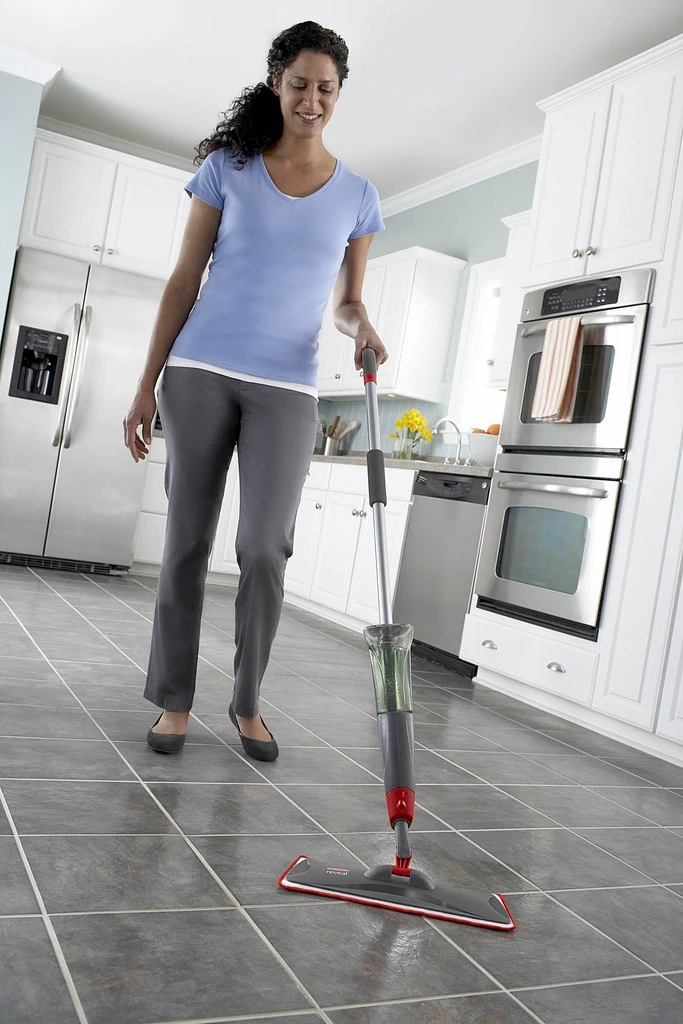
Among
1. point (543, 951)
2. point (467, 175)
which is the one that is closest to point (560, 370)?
point (467, 175)

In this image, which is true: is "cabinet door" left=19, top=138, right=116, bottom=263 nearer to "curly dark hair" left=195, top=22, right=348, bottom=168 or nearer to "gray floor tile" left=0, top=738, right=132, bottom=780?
"curly dark hair" left=195, top=22, right=348, bottom=168

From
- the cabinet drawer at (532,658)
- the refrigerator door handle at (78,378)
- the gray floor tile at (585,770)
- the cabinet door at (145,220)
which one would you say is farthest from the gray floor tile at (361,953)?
the cabinet door at (145,220)

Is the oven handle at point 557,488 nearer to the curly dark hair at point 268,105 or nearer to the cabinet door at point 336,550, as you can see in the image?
the cabinet door at point 336,550

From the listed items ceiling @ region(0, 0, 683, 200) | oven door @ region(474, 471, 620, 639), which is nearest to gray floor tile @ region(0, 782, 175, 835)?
oven door @ region(474, 471, 620, 639)

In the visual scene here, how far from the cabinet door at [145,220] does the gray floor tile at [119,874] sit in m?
4.37

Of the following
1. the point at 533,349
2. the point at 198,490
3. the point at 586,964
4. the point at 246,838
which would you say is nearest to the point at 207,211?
the point at 198,490

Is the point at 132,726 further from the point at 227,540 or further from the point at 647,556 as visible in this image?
the point at 227,540

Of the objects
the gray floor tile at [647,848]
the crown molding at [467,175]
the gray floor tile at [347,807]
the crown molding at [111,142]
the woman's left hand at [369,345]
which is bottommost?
the gray floor tile at [647,848]

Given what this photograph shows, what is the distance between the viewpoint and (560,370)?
3352 mm

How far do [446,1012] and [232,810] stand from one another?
650mm

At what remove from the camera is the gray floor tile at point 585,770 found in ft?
7.90

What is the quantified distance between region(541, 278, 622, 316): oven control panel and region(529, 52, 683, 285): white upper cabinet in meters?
0.05

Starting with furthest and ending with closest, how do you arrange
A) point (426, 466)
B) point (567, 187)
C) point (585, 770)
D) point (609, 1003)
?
point (426, 466) → point (567, 187) → point (585, 770) → point (609, 1003)

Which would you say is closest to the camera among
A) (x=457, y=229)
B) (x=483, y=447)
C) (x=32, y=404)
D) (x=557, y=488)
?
(x=557, y=488)
